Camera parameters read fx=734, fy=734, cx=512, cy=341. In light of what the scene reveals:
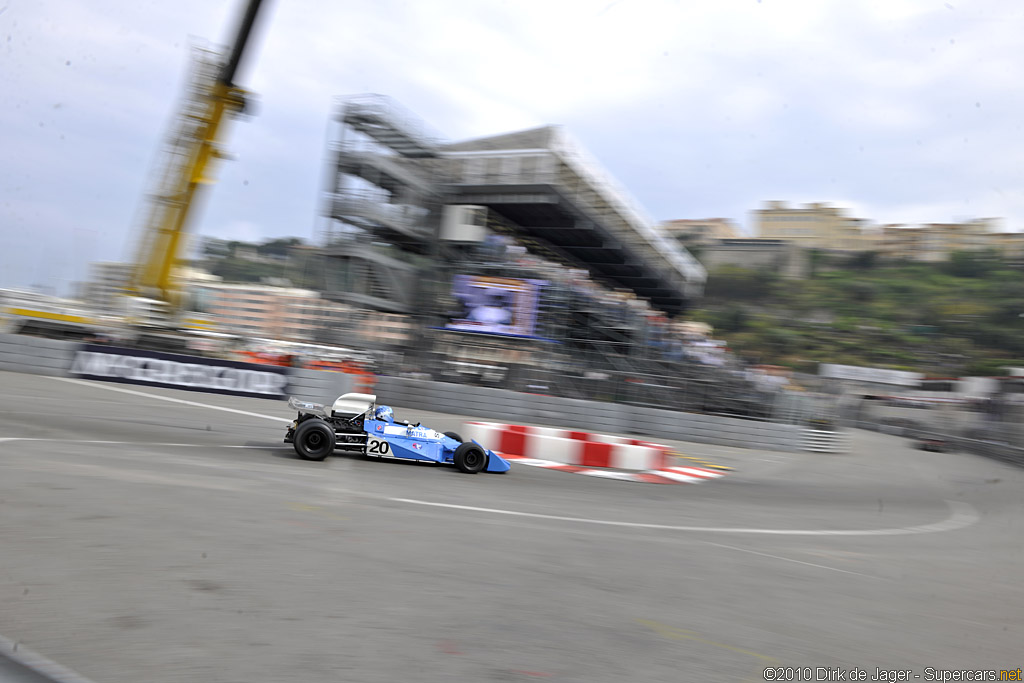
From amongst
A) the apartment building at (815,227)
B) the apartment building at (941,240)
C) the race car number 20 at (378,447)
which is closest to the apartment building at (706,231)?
the apartment building at (815,227)

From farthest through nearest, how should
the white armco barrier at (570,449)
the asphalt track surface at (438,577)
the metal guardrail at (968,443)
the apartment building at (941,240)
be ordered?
the apartment building at (941,240) → the metal guardrail at (968,443) → the white armco barrier at (570,449) → the asphalt track surface at (438,577)

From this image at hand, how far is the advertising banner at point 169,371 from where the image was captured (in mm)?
15500

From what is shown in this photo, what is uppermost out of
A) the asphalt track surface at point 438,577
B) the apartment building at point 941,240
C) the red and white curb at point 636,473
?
the apartment building at point 941,240

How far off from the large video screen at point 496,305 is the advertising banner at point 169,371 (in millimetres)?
7457

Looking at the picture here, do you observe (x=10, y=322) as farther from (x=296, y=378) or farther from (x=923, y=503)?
(x=923, y=503)

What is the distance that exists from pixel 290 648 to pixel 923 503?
9834mm

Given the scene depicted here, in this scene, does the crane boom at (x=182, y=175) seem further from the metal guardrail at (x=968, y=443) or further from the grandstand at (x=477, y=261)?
the metal guardrail at (x=968, y=443)

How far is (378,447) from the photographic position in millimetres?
8328

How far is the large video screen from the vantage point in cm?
2169

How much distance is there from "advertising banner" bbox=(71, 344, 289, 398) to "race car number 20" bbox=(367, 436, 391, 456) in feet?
28.3

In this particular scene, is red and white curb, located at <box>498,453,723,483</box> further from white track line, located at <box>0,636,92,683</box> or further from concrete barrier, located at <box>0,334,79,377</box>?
concrete barrier, located at <box>0,334,79,377</box>

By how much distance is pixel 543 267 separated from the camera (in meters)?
22.5

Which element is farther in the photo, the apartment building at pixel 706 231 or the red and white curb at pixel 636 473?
the apartment building at pixel 706 231

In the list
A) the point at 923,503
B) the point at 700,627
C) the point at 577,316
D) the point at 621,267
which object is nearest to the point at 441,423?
the point at 577,316
